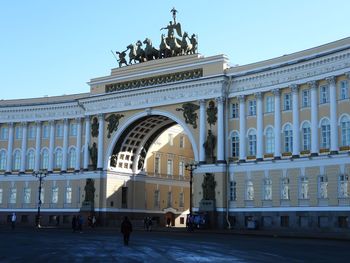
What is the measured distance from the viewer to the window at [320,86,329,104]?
152 ft

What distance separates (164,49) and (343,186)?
78.4 feet

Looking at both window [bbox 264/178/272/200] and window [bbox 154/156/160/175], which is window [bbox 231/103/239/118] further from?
window [bbox 154/156/160/175]

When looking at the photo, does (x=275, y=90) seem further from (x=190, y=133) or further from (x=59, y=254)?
(x=59, y=254)

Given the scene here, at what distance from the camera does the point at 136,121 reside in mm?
60781

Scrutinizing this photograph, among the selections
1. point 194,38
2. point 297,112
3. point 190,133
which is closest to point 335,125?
point 297,112

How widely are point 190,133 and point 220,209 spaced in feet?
25.9

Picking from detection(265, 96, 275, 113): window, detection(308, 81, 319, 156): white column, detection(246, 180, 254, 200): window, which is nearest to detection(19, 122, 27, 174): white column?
detection(246, 180, 254, 200): window

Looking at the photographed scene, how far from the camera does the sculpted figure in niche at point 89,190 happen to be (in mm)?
61531

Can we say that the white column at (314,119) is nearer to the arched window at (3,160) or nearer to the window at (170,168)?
the window at (170,168)

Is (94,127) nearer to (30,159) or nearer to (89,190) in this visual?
(89,190)

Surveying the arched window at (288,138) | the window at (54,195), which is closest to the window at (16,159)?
the window at (54,195)

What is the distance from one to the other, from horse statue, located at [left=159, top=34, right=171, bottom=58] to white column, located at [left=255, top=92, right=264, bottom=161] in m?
11.9

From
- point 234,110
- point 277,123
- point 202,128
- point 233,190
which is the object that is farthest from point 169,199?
point 277,123

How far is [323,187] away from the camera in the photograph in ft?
150
